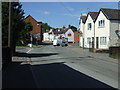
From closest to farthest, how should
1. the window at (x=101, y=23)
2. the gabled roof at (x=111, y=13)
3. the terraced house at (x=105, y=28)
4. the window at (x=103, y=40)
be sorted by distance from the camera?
1. the terraced house at (x=105, y=28)
2. the gabled roof at (x=111, y=13)
3. the window at (x=103, y=40)
4. the window at (x=101, y=23)

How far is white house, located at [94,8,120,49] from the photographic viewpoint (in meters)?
39.2

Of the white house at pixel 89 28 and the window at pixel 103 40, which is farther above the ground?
the white house at pixel 89 28

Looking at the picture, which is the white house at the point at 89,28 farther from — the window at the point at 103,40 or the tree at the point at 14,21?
the tree at the point at 14,21

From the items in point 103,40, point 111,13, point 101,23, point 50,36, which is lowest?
point 103,40

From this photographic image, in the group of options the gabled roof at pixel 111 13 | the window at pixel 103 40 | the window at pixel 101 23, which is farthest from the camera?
the window at pixel 101 23

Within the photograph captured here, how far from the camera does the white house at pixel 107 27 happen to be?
39250mm

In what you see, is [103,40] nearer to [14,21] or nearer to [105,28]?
[105,28]

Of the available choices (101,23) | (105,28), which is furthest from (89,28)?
(105,28)

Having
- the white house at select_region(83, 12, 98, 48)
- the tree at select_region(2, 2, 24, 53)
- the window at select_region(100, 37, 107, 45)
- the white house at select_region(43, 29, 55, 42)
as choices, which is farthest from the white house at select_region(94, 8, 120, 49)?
the white house at select_region(43, 29, 55, 42)

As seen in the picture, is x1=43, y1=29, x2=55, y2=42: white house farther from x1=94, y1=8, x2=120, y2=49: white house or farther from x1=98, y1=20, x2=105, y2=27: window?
x1=94, y1=8, x2=120, y2=49: white house

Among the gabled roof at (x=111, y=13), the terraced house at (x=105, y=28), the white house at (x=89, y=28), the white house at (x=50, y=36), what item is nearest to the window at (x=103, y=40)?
the terraced house at (x=105, y=28)

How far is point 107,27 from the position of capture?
3962 centimetres

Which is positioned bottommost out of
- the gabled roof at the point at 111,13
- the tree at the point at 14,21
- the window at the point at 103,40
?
the window at the point at 103,40

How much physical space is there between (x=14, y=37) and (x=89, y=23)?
24796 mm
